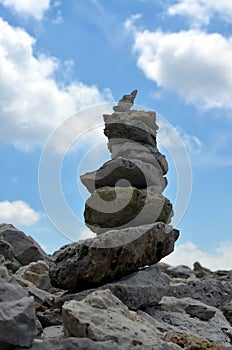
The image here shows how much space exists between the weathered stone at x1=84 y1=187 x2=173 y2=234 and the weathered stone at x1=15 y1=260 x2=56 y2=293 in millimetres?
2753

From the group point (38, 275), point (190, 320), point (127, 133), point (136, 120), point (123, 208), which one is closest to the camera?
point (190, 320)

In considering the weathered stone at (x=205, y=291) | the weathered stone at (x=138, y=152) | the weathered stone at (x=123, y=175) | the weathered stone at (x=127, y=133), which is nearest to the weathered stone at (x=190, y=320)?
the weathered stone at (x=205, y=291)

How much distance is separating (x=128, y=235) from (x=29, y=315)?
4471 mm

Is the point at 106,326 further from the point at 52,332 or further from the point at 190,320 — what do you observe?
the point at 190,320

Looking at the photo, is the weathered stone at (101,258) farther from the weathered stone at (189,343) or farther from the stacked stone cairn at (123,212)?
the weathered stone at (189,343)

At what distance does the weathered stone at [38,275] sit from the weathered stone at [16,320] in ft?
24.6

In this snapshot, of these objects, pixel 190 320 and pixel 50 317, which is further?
pixel 190 320

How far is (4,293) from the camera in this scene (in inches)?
331

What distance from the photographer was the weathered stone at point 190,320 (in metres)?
11.9

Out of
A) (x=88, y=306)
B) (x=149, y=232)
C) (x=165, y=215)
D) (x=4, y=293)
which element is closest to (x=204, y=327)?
(x=149, y=232)

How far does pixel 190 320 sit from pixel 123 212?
3591 millimetres

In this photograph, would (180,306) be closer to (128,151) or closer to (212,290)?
(212,290)

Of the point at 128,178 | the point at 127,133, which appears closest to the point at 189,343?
the point at 128,178

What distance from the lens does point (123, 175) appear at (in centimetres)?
1577
